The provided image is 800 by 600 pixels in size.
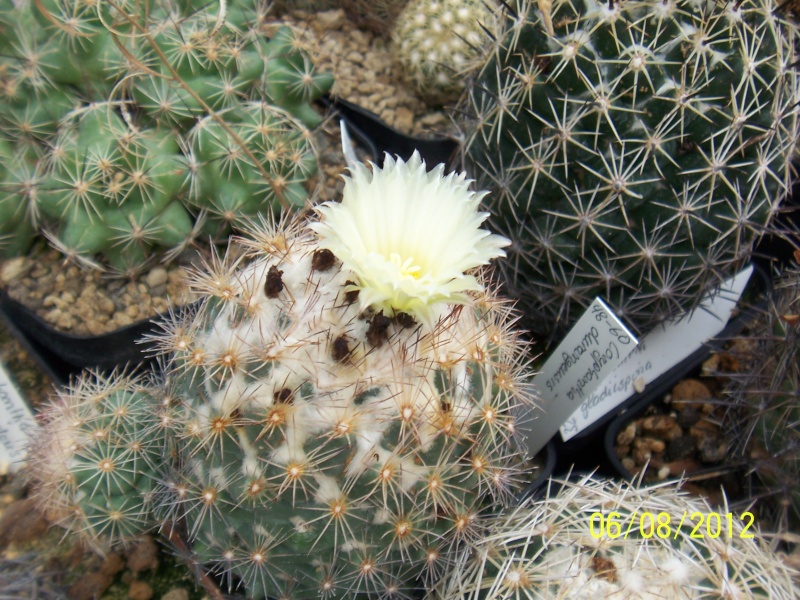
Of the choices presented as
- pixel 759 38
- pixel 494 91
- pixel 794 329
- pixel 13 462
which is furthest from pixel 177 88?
pixel 794 329

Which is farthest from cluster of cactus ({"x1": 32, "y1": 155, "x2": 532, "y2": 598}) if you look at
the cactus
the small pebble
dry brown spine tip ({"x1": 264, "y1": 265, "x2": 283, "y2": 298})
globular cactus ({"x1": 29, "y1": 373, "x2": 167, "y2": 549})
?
the cactus

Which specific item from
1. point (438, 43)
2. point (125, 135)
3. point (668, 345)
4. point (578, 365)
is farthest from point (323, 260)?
point (438, 43)

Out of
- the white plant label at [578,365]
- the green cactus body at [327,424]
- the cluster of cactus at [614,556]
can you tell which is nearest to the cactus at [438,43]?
the white plant label at [578,365]

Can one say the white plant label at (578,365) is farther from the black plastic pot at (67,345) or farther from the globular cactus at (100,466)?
the black plastic pot at (67,345)

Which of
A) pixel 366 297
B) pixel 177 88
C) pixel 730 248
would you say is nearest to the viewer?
pixel 366 297

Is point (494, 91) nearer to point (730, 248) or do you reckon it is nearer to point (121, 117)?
point (730, 248)
